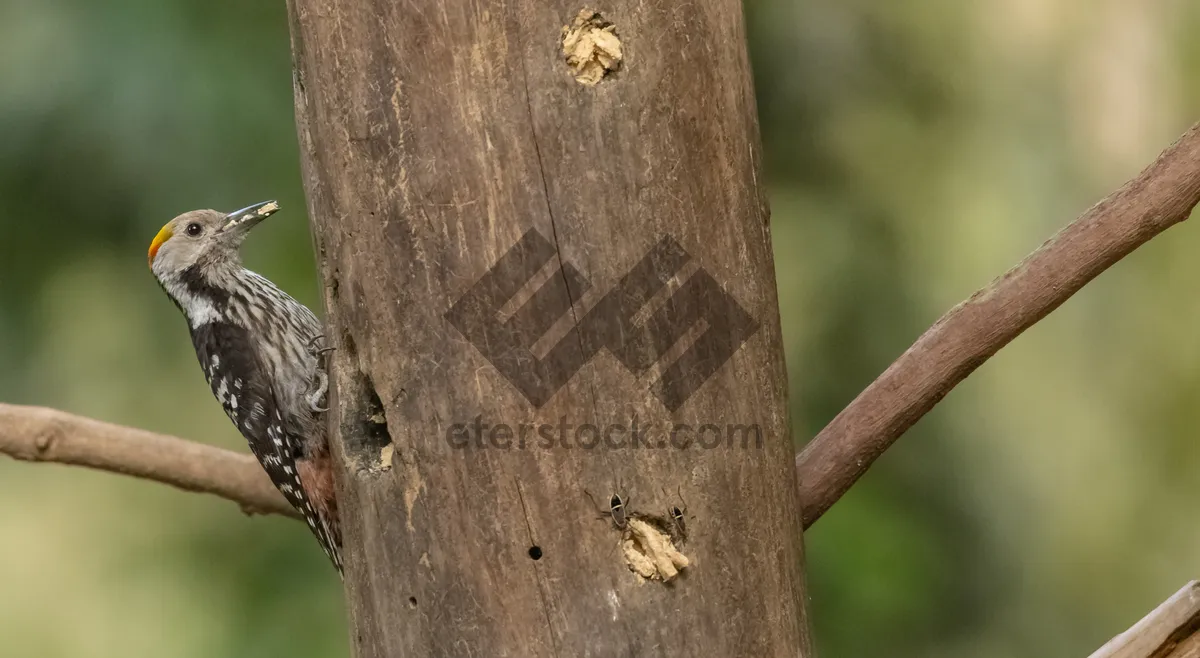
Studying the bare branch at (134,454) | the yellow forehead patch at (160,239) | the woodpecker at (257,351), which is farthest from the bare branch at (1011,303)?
the yellow forehead patch at (160,239)

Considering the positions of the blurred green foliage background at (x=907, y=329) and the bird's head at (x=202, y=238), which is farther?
the blurred green foliage background at (x=907, y=329)

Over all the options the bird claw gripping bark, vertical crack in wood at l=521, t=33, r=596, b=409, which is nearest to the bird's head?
the bird claw gripping bark

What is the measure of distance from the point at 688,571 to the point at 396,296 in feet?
1.91

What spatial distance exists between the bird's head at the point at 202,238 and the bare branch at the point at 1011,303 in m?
1.81

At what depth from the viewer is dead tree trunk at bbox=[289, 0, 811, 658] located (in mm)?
1605

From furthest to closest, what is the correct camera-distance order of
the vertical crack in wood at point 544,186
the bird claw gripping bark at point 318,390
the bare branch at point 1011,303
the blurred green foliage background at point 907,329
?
1. the blurred green foliage background at point 907,329
2. the bird claw gripping bark at point 318,390
3. the bare branch at point 1011,303
4. the vertical crack in wood at point 544,186

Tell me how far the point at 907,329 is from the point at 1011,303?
209cm

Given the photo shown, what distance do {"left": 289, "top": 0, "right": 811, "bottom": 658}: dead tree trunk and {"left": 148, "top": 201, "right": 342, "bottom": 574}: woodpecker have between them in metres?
0.72

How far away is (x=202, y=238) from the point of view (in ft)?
9.91

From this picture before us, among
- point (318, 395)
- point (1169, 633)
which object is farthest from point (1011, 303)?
point (318, 395)

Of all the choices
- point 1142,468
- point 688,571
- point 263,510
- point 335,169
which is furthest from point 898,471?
point 335,169

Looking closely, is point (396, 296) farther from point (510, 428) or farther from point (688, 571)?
point (688, 571)

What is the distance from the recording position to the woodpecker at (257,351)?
2521mm

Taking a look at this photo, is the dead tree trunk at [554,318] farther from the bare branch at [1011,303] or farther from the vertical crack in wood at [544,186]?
the bare branch at [1011,303]
